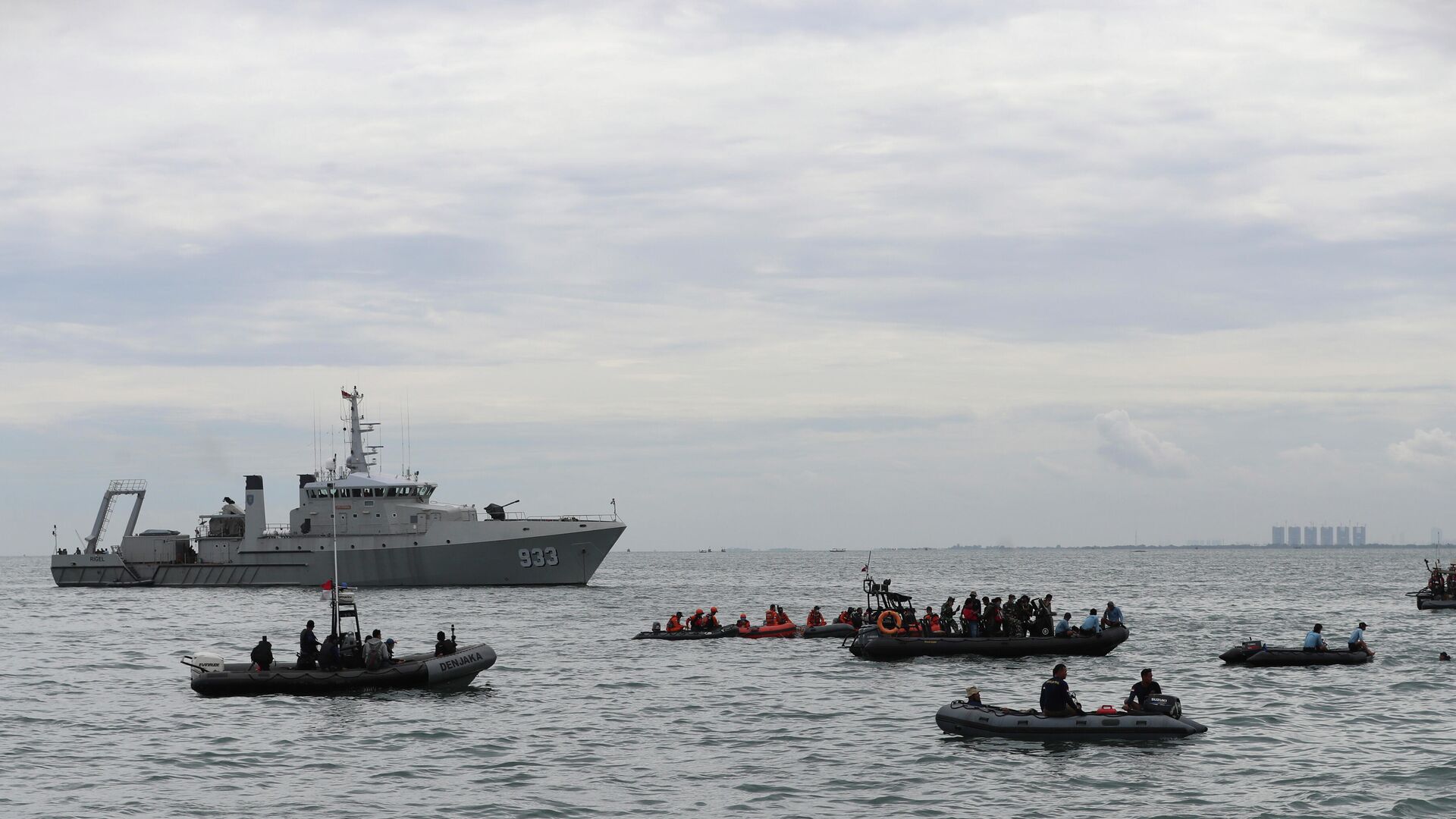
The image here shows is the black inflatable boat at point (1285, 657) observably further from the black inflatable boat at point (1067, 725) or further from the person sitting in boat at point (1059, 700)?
the person sitting in boat at point (1059, 700)

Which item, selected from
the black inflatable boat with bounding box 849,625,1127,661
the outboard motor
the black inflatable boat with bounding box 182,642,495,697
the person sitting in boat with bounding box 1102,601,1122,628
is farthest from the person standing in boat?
the person sitting in boat with bounding box 1102,601,1122,628

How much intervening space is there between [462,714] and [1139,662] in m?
22.9

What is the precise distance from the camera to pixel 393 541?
81625mm

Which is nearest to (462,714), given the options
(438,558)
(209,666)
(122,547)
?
(209,666)

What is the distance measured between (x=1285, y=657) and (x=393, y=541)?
176 ft

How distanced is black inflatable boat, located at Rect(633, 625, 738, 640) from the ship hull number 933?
94.0 ft

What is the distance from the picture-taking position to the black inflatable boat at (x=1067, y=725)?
94.9 ft

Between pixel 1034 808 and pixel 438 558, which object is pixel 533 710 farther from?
pixel 438 558

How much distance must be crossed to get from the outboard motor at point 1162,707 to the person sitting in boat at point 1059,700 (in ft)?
5.31

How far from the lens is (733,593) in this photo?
108688 mm

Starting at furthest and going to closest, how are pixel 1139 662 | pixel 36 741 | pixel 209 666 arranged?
pixel 1139 662 → pixel 209 666 → pixel 36 741

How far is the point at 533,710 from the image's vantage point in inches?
1378

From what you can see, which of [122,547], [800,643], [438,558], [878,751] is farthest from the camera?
[122,547]

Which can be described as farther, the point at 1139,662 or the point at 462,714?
the point at 1139,662
